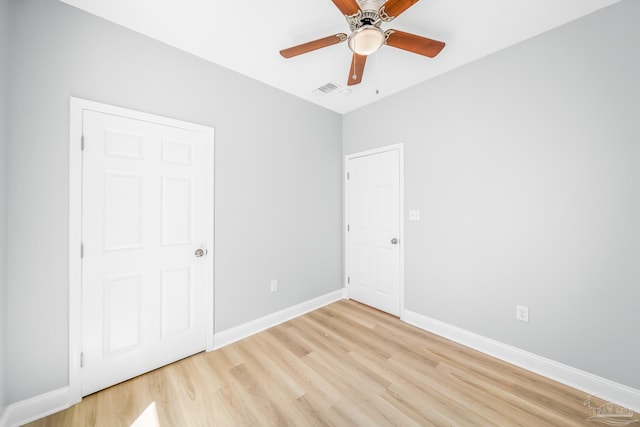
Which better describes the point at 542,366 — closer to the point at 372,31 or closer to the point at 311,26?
the point at 372,31

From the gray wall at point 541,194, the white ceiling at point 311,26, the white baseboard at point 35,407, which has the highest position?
the white ceiling at point 311,26

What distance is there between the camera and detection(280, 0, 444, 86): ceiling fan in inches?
52.6

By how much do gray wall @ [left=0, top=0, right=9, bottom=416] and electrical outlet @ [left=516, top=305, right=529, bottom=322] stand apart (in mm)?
3606

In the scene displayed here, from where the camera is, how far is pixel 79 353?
5.28ft

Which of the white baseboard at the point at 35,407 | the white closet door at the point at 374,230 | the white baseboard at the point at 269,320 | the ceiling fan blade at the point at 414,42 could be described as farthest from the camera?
the white closet door at the point at 374,230

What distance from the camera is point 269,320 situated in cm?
Result: 262

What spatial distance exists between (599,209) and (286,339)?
2.77m

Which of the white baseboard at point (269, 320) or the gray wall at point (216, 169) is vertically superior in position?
the gray wall at point (216, 169)

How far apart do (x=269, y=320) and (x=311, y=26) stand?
2823 millimetres

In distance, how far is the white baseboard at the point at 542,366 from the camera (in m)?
1.56

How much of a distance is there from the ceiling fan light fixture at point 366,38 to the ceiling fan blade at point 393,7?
95mm

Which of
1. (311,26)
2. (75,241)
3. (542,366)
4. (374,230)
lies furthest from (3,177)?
(542,366)

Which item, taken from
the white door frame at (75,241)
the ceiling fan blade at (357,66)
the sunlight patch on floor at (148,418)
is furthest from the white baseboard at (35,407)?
the ceiling fan blade at (357,66)

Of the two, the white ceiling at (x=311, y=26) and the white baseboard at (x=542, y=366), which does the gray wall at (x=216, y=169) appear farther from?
the white baseboard at (x=542, y=366)
